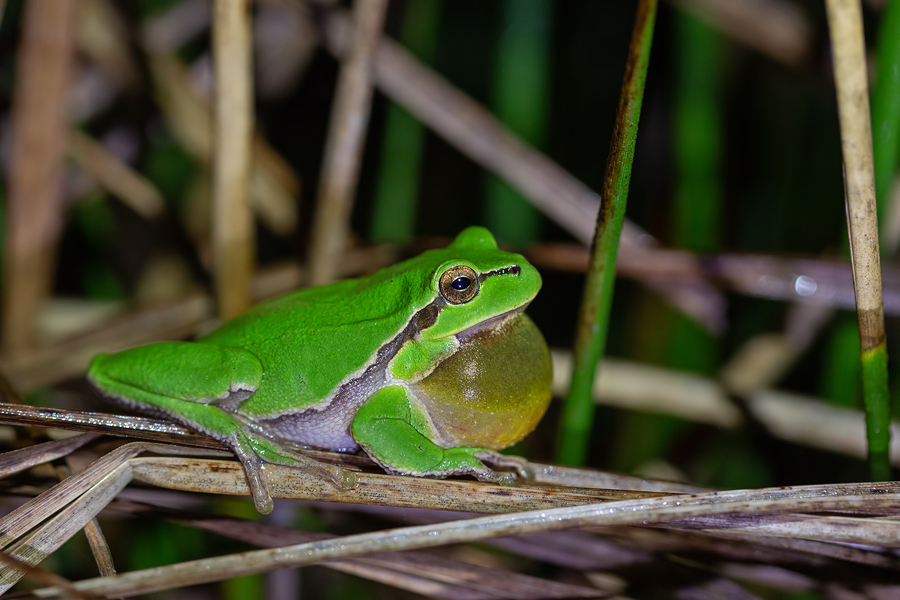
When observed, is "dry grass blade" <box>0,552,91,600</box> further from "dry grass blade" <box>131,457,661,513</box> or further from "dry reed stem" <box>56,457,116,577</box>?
"dry grass blade" <box>131,457,661,513</box>

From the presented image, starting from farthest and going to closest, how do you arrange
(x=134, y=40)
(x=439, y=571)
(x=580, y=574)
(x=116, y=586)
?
1. (x=134, y=40)
2. (x=580, y=574)
3. (x=439, y=571)
4. (x=116, y=586)

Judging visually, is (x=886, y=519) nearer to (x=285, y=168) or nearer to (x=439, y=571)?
(x=439, y=571)

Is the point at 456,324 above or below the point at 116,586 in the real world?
above

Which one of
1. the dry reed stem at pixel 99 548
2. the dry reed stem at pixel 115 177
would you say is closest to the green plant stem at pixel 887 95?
the dry reed stem at pixel 99 548

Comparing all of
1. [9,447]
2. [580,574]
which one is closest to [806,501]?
[580,574]

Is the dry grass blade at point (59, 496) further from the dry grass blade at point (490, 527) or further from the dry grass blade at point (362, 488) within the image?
the dry grass blade at point (490, 527)

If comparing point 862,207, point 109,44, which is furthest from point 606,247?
point 109,44
